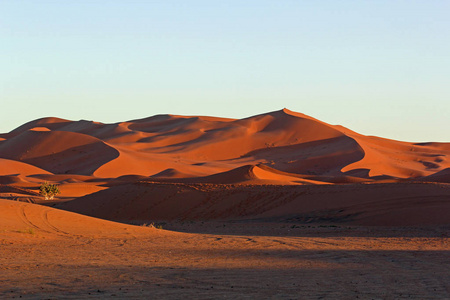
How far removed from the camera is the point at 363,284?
10.4 m

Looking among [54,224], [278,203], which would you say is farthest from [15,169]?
[54,224]

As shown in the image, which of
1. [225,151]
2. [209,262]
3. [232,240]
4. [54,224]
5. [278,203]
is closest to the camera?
[209,262]

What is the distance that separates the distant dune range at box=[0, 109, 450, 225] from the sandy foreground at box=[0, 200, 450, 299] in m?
6.11

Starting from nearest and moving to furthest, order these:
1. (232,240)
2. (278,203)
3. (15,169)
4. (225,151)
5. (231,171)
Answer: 1. (232,240)
2. (278,203)
3. (231,171)
4. (15,169)
5. (225,151)

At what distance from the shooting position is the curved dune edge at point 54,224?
18.1 m

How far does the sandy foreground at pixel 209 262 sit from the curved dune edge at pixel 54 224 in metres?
0.03

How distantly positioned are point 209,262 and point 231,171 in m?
31.6

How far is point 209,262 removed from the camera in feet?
43.2

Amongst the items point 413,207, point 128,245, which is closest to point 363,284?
point 128,245

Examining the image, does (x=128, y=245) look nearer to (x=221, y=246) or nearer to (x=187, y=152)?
(x=221, y=246)

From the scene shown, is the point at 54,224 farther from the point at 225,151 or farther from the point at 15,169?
the point at 225,151

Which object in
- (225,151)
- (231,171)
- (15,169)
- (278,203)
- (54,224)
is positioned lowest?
(54,224)

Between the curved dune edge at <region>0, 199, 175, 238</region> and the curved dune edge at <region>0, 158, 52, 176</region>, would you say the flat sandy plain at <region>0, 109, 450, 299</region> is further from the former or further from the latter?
the curved dune edge at <region>0, 158, 52, 176</region>

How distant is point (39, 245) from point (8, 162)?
182 feet
